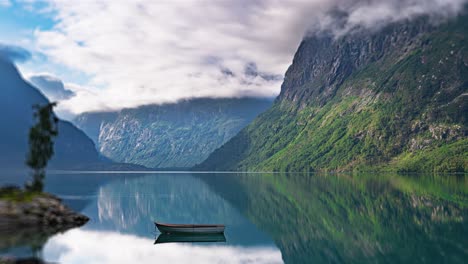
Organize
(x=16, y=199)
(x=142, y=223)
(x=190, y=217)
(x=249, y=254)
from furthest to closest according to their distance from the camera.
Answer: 1. (x=190, y=217)
2. (x=142, y=223)
3. (x=16, y=199)
4. (x=249, y=254)

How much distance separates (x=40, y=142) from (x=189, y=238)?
3303cm

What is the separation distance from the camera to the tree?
7462 cm

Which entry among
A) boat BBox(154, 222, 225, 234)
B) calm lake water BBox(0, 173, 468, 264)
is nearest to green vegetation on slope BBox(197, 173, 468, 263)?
calm lake water BBox(0, 173, 468, 264)

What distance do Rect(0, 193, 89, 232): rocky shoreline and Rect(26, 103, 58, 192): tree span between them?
465cm

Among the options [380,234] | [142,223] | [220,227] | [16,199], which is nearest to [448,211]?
[380,234]

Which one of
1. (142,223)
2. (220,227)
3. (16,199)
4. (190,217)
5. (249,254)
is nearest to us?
(249,254)

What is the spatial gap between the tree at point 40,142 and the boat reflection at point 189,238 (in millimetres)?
25370

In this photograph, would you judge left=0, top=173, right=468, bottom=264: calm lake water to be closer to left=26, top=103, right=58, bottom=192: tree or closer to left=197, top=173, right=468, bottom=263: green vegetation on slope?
left=197, top=173, right=468, bottom=263: green vegetation on slope

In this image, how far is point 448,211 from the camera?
8881cm

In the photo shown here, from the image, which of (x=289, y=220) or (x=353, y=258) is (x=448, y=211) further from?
(x=353, y=258)

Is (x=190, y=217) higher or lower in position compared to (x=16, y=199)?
lower

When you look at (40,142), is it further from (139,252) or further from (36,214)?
(139,252)

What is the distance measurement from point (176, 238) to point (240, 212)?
34172 mm

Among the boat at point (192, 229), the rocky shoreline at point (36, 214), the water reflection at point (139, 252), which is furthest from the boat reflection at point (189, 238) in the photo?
the rocky shoreline at point (36, 214)
